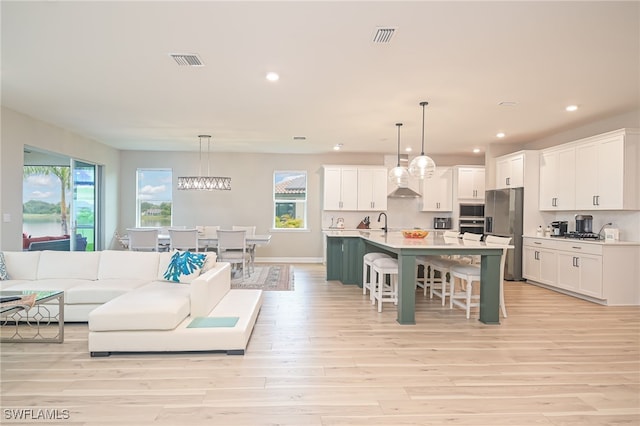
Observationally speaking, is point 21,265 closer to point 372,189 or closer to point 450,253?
point 450,253

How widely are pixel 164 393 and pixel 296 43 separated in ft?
9.37

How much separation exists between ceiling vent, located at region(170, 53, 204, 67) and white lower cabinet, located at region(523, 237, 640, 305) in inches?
219

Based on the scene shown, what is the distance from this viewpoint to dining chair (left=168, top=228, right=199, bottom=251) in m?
6.41

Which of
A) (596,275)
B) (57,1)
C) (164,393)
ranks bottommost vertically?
(164,393)

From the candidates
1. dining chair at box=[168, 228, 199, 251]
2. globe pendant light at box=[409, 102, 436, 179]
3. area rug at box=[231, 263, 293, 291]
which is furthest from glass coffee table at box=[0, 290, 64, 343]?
globe pendant light at box=[409, 102, 436, 179]

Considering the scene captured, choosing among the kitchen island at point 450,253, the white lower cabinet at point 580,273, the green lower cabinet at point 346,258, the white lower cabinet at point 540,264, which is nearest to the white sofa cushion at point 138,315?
the kitchen island at point 450,253

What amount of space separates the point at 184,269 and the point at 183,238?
2.28 metres

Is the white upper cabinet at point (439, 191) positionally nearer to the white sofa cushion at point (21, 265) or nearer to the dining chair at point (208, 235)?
the dining chair at point (208, 235)

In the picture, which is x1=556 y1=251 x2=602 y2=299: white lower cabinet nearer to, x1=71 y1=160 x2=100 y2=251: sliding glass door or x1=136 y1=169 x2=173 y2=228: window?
x1=136 y1=169 x2=173 y2=228: window

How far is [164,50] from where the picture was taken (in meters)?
3.39

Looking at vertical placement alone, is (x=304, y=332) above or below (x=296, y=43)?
below

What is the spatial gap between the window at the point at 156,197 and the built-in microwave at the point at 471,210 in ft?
22.7

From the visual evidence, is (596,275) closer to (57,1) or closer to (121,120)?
(57,1)

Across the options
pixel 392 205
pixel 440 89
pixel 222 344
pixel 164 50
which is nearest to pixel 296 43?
pixel 164 50
